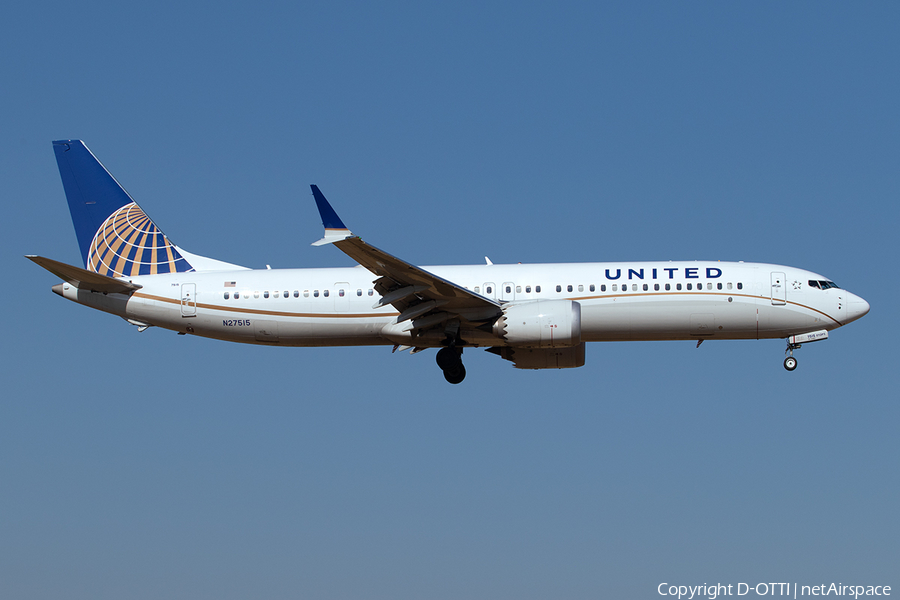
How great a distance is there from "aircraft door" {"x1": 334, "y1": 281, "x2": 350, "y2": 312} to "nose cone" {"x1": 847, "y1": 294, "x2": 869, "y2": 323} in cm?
1636

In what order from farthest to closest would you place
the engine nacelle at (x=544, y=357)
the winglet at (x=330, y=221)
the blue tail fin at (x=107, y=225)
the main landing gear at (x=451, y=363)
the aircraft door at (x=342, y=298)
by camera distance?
the blue tail fin at (x=107, y=225)
the engine nacelle at (x=544, y=357)
the main landing gear at (x=451, y=363)
the aircraft door at (x=342, y=298)
the winglet at (x=330, y=221)

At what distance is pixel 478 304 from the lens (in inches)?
1259

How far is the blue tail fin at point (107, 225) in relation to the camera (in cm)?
3609

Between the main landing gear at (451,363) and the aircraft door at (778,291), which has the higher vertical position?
the aircraft door at (778,291)

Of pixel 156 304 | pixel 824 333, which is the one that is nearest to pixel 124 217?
pixel 156 304

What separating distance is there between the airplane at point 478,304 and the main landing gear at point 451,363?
46 mm

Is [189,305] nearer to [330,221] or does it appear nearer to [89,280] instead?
[89,280]

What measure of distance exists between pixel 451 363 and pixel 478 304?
110 inches

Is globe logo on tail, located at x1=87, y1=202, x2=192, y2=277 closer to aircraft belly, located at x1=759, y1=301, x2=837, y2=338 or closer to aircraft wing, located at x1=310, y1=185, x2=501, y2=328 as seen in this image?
aircraft wing, located at x1=310, y1=185, x2=501, y2=328

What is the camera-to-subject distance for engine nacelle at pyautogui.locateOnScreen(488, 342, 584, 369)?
35.7m

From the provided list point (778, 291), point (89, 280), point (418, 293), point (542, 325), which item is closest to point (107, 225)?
point (89, 280)

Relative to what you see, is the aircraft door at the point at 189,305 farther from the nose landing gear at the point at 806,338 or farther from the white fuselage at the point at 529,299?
the nose landing gear at the point at 806,338

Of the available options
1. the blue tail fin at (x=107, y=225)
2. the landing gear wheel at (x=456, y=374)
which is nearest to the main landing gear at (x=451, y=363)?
the landing gear wheel at (x=456, y=374)

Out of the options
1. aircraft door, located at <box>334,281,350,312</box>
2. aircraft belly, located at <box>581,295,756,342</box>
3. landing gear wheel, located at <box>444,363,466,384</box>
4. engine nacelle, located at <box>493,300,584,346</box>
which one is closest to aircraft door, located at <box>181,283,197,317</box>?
aircraft door, located at <box>334,281,350,312</box>
